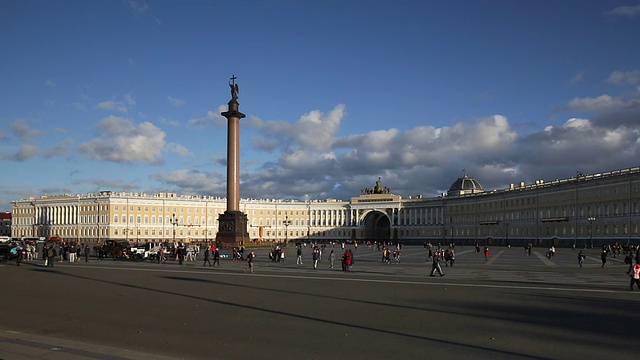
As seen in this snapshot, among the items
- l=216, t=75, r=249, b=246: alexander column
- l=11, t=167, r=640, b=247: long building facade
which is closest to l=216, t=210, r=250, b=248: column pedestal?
l=216, t=75, r=249, b=246: alexander column

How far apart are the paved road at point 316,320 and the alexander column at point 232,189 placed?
41805 mm

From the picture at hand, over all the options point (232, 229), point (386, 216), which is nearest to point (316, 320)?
point (232, 229)

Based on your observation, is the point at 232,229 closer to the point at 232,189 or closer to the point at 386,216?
the point at 232,189

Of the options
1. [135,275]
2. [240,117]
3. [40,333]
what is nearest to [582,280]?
[135,275]

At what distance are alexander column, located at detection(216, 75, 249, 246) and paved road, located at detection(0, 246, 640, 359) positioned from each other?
41805 mm

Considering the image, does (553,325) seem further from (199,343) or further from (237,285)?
(237,285)

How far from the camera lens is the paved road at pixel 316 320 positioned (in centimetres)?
1210

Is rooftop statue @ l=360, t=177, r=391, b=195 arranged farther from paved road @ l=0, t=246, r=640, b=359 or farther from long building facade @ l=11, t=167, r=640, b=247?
paved road @ l=0, t=246, r=640, b=359

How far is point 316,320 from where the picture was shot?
1623cm

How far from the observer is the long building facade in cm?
9062

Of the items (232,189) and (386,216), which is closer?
(232,189)

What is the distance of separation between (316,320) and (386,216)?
167 m

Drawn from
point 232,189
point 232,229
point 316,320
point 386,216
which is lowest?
point 316,320

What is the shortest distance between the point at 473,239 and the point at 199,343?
126570mm
